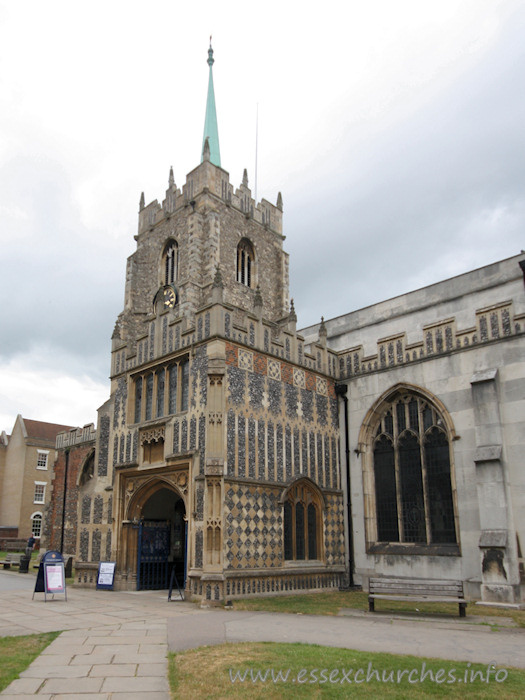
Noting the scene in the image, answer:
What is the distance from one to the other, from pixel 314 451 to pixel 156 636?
924 cm

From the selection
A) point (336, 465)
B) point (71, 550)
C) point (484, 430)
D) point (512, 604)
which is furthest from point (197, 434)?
point (71, 550)

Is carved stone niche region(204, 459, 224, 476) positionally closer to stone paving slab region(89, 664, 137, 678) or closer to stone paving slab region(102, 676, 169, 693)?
stone paving slab region(89, 664, 137, 678)

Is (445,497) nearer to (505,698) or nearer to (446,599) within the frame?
(446,599)

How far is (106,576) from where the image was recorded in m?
17.2

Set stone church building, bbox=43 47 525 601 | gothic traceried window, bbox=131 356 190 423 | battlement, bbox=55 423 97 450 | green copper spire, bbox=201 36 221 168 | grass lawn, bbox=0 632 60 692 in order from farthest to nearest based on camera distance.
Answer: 1. battlement, bbox=55 423 97 450
2. green copper spire, bbox=201 36 221 168
3. gothic traceried window, bbox=131 356 190 423
4. stone church building, bbox=43 47 525 601
5. grass lawn, bbox=0 632 60 692

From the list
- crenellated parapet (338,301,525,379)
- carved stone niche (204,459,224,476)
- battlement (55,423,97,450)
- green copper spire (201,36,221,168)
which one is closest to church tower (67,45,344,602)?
carved stone niche (204,459,224,476)

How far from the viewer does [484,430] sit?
1550cm

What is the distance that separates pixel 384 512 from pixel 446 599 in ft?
20.8

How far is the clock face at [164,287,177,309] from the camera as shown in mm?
24092

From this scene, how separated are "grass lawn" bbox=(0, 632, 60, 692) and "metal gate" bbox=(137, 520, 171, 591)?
26.8 feet

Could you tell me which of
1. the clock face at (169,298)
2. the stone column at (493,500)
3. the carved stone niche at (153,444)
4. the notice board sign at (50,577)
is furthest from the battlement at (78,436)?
the stone column at (493,500)

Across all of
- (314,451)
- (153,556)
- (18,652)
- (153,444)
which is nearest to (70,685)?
(18,652)

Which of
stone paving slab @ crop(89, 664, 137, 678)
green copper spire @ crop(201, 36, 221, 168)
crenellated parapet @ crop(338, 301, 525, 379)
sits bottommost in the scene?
stone paving slab @ crop(89, 664, 137, 678)

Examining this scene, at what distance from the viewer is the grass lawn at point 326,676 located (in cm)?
630
